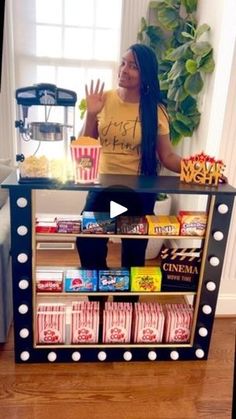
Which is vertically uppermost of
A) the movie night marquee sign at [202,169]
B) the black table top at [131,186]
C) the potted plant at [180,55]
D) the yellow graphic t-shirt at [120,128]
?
the potted plant at [180,55]

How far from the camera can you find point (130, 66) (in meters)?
1.31

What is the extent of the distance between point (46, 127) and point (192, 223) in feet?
2.25

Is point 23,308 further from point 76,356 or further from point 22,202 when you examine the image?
point 22,202

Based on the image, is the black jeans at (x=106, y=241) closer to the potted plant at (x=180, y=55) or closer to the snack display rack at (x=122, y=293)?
the snack display rack at (x=122, y=293)

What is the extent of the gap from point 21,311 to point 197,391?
799 mm

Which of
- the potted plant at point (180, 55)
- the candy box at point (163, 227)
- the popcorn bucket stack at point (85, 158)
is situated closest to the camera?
the popcorn bucket stack at point (85, 158)

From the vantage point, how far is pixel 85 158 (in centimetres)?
127

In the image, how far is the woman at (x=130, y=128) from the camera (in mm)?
1313

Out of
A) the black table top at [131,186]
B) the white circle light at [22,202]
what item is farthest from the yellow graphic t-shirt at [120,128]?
the white circle light at [22,202]

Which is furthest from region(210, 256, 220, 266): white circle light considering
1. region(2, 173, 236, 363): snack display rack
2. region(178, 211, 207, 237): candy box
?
region(178, 211, 207, 237): candy box

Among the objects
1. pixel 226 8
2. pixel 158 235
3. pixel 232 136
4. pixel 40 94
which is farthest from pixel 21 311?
pixel 226 8

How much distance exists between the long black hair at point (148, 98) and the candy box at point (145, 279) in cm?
46

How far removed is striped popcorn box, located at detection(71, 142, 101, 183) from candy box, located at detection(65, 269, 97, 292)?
1.30ft

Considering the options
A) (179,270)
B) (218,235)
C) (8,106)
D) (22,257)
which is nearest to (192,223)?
(218,235)
